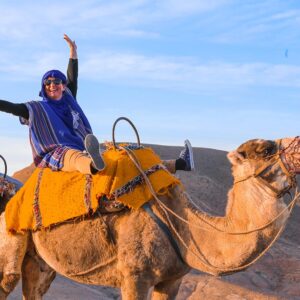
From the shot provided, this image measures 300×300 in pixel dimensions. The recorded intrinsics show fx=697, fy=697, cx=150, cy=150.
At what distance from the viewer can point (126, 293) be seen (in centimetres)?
612

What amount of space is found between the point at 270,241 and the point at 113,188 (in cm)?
150

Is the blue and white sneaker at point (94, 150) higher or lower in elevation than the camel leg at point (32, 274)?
higher

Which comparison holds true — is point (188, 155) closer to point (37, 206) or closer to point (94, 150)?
point (94, 150)

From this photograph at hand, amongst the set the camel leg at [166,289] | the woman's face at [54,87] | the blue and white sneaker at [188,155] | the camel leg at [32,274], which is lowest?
the camel leg at [32,274]

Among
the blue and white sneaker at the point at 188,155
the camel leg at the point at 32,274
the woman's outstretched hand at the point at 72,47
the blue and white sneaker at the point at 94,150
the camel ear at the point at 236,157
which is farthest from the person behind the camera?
the woman's outstretched hand at the point at 72,47

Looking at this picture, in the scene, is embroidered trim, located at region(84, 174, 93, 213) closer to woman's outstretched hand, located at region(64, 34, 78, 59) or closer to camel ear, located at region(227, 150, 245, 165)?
camel ear, located at region(227, 150, 245, 165)

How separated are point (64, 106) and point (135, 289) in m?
2.30

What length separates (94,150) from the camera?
5973 millimetres

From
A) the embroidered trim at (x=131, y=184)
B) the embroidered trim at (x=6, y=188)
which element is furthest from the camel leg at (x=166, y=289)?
the embroidered trim at (x=6, y=188)

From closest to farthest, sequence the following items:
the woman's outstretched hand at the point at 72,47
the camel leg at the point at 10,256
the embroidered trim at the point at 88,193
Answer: the embroidered trim at the point at 88,193
the camel leg at the point at 10,256
the woman's outstretched hand at the point at 72,47

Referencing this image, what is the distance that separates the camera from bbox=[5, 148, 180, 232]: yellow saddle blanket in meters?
6.27

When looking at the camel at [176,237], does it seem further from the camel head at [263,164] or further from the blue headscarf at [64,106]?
the blue headscarf at [64,106]

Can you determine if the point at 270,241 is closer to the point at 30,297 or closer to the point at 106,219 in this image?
the point at 106,219

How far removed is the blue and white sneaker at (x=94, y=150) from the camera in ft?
19.5
